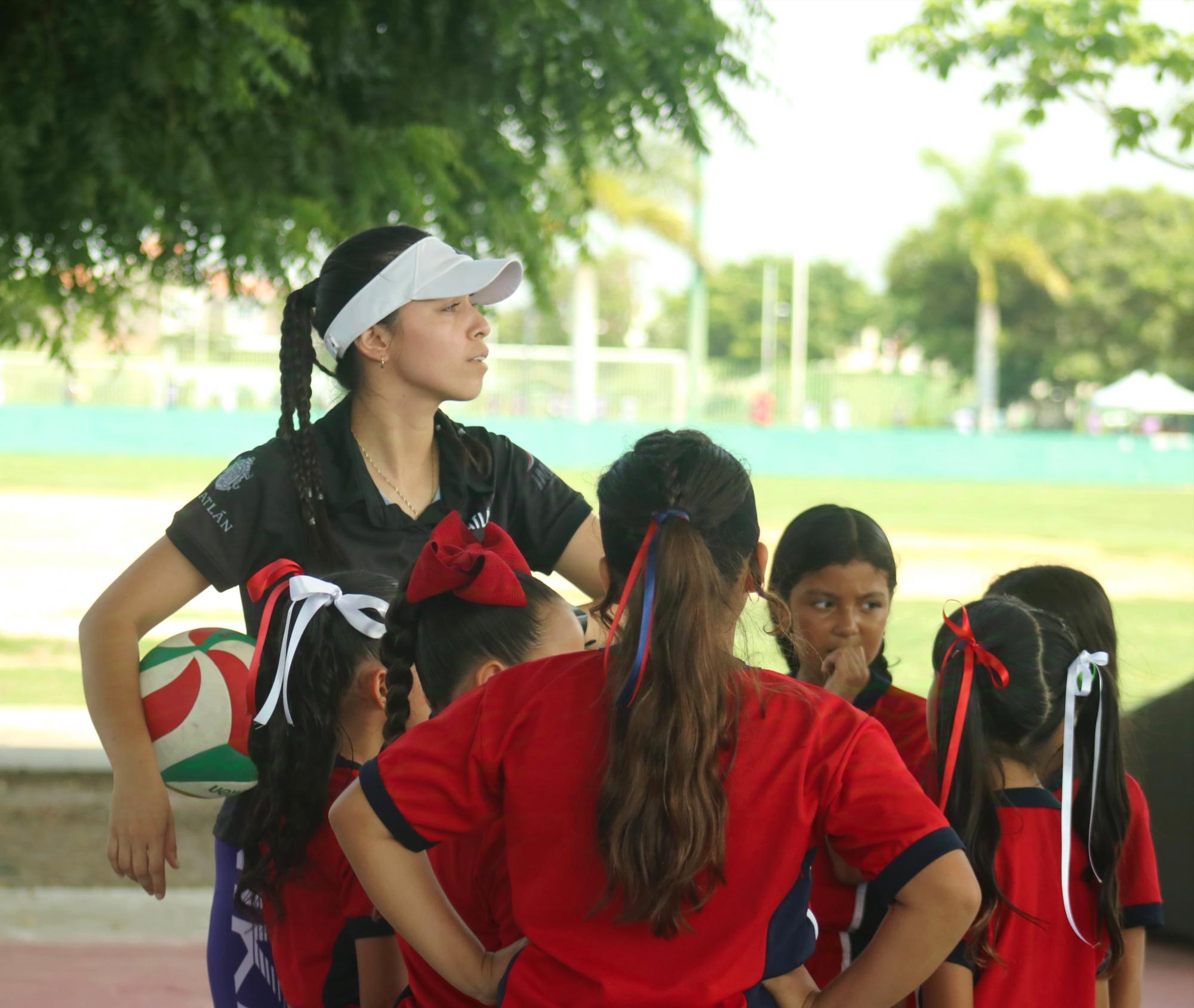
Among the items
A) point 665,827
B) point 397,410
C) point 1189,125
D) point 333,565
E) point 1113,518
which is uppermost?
point 1189,125

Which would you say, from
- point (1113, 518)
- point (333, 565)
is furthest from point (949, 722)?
point (1113, 518)

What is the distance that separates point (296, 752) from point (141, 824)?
340mm

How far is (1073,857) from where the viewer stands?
7.39ft

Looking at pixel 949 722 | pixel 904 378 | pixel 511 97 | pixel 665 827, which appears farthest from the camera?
pixel 904 378

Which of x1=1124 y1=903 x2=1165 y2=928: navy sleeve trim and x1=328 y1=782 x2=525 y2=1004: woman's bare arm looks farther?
x1=1124 y1=903 x2=1165 y2=928: navy sleeve trim

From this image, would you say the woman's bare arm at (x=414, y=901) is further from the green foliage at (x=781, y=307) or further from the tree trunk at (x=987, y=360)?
the green foliage at (x=781, y=307)

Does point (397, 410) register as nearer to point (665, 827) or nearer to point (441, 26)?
point (665, 827)

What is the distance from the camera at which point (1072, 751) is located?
2238 mm

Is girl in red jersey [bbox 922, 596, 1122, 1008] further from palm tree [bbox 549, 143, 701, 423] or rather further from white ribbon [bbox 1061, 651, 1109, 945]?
palm tree [bbox 549, 143, 701, 423]

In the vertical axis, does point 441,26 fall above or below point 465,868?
above

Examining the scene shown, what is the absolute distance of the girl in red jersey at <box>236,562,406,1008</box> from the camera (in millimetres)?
2133

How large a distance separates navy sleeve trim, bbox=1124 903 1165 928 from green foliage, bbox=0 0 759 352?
3307 mm

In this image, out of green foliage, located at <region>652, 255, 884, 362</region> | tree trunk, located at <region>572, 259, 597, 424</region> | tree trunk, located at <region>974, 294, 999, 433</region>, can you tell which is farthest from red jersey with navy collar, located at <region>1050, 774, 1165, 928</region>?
green foliage, located at <region>652, 255, 884, 362</region>

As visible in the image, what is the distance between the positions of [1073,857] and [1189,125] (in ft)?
12.1
